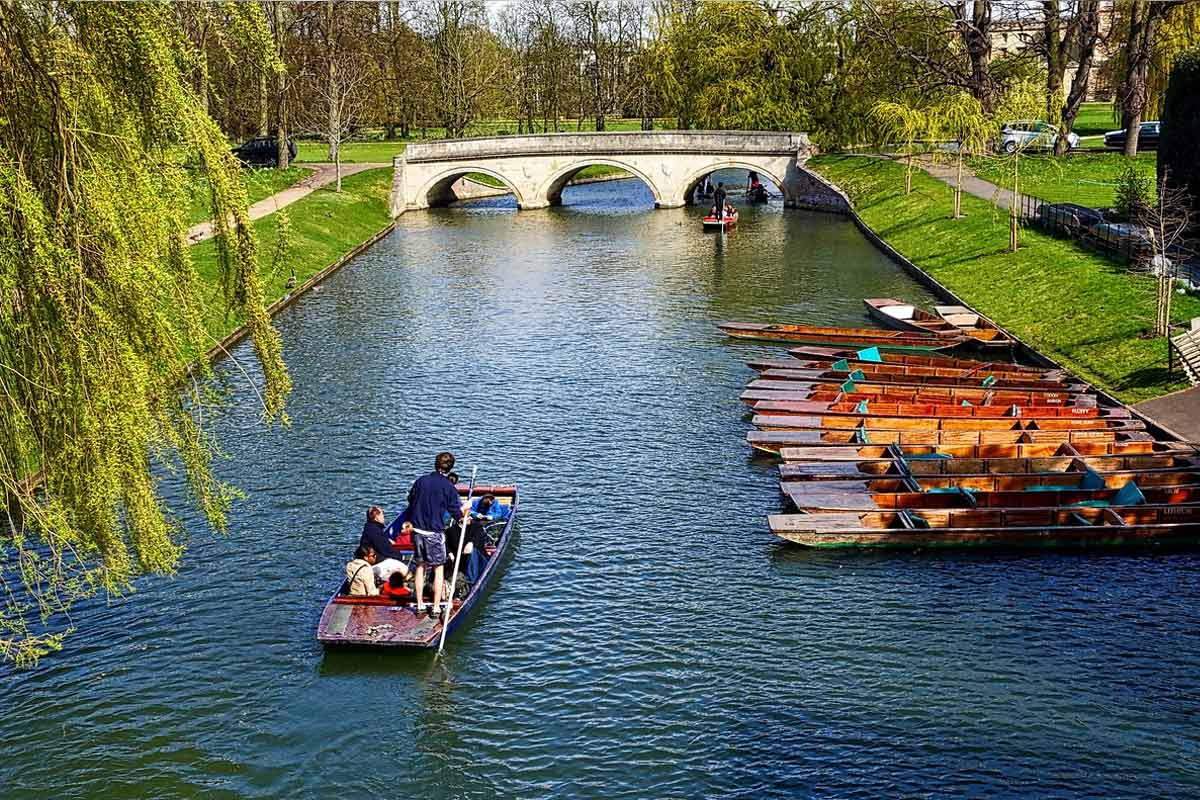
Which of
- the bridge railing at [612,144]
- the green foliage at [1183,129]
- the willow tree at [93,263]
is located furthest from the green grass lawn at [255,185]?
the green foliage at [1183,129]

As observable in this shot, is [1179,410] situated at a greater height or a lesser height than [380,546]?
greater

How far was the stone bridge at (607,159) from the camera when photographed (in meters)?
74.5

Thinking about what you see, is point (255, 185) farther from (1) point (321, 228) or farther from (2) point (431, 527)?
(1) point (321, 228)

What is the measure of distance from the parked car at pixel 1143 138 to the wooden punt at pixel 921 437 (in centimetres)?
4538

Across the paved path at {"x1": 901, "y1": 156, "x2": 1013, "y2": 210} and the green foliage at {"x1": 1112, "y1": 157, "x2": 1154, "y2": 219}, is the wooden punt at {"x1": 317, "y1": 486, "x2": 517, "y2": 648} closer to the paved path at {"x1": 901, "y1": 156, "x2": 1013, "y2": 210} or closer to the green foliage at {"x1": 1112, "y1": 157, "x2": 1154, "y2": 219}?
the green foliage at {"x1": 1112, "y1": 157, "x2": 1154, "y2": 219}

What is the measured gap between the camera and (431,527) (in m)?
20.2

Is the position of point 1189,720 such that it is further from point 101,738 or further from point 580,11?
point 580,11

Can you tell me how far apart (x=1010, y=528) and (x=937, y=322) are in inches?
702

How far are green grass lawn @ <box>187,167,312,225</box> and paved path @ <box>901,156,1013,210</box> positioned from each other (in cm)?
3045

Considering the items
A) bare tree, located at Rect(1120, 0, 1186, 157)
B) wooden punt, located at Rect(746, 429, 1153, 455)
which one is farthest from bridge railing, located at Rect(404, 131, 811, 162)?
wooden punt, located at Rect(746, 429, 1153, 455)

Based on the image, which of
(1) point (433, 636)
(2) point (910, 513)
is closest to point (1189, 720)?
(2) point (910, 513)

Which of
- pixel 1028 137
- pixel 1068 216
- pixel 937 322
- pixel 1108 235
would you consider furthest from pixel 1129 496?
pixel 1028 137

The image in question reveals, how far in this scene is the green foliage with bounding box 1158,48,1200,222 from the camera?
3938 centimetres

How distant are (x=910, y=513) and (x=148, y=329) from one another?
47.7 ft
